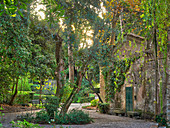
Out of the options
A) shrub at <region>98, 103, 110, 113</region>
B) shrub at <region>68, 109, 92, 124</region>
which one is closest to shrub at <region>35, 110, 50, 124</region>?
shrub at <region>68, 109, 92, 124</region>

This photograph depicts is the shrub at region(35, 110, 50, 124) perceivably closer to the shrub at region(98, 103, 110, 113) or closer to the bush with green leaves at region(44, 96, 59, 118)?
the bush with green leaves at region(44, 96, 59, 118)

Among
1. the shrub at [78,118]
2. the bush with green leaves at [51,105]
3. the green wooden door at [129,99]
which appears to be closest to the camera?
the shrub at [78,118]

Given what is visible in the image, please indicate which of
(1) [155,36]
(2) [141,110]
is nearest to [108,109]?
(2) [141,110]

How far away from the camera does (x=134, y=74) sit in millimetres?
12633

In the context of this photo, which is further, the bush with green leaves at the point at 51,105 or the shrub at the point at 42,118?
the bush with green leaves at the point at 51,105

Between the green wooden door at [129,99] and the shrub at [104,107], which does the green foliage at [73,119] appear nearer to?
the green wooden door at [129,99]

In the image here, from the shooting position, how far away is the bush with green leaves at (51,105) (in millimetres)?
9516

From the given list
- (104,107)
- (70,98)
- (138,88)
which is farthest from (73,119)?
(104,107)

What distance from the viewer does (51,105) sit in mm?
9547

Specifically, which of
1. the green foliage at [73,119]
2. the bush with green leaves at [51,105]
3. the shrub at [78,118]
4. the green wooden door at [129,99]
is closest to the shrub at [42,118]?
the bush with green leaves at [51,105]

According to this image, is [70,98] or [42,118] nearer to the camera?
[42,118]

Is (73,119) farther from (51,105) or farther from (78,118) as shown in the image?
(51,105)

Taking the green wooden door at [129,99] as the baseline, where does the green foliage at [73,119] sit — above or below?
below

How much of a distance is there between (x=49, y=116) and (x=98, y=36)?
13.2 ft
